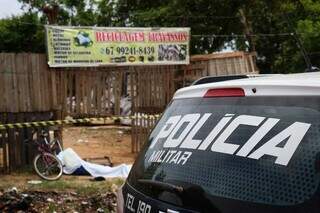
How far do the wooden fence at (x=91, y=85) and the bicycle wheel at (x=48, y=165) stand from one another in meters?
0.54

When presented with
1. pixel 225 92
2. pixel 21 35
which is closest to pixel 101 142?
pixel 21 35

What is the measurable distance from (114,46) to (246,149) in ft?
32.7

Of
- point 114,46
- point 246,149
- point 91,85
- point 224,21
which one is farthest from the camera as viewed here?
point 224,21

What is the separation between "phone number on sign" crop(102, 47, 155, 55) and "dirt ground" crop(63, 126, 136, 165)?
226cm

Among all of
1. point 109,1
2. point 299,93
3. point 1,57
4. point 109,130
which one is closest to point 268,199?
point 299,93

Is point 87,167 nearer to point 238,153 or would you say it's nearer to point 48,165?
point 48,165

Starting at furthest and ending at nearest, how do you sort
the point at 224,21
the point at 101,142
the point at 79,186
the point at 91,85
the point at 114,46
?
the point at 224,21 < the point at 101,142 < the point at 114,46 < the point at 91,85 < the point at 79,186

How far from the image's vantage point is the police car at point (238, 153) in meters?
2.05

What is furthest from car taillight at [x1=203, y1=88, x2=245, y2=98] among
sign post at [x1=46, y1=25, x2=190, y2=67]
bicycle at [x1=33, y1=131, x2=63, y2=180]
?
sign post at [x1=46, y1=25, x2=190, y2=67]

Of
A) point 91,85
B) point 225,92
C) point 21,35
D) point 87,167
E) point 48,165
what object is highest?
point 21,35

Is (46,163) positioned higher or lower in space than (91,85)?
lower

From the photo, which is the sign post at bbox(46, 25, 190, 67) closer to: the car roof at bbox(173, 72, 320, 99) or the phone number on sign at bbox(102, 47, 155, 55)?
the phone number on sign at bbox(102, 47, 155, 55)

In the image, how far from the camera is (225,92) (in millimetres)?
2520

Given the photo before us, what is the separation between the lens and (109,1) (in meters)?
23.8
